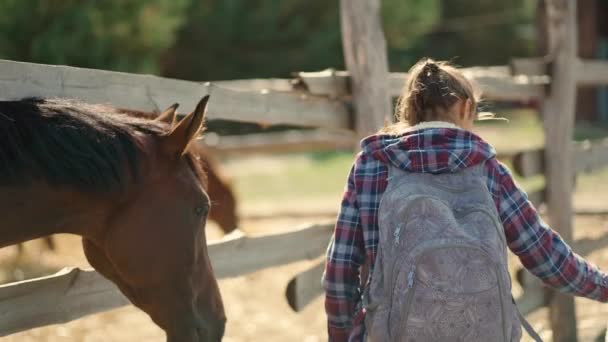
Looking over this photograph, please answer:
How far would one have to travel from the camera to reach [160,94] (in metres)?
3.39

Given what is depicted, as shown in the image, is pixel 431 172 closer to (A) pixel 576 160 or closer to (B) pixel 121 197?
(B) pixel 121 197

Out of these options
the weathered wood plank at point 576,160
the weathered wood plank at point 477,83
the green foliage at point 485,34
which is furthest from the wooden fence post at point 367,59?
the green foliage at point 485,34

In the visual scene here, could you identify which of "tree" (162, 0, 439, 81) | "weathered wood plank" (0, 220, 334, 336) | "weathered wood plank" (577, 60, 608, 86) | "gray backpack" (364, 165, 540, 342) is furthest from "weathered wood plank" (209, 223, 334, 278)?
"tree" (162, 0, 439, 81)

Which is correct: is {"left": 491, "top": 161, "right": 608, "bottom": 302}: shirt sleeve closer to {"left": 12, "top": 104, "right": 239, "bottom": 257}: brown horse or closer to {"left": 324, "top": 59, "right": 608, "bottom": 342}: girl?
{"left": 324, "top": 59, "right": 608, "bottom": 342}: girl

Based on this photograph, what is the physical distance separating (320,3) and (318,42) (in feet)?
3.65

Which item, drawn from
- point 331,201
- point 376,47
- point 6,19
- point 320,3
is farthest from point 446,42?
point 376,47

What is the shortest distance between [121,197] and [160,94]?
3.19 feet

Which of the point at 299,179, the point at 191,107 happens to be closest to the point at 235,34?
the point at 299,179

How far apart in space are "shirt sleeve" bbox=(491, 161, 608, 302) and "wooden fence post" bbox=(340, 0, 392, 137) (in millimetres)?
1539

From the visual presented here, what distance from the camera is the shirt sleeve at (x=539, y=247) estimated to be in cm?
258

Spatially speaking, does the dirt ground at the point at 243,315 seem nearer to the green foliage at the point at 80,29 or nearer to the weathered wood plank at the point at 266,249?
the weathered wood plank at the point at 266,249

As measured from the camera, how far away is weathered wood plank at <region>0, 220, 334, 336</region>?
2.83m

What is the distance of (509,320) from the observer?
243 cm

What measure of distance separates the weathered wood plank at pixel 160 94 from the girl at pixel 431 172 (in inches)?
40.7
